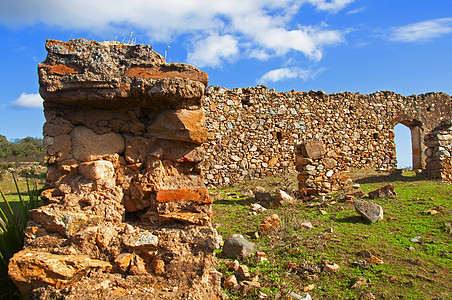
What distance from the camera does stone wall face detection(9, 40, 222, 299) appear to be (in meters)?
2.79

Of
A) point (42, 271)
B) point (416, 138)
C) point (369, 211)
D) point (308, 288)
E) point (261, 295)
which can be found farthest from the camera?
point (416, 138)

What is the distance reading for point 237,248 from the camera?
4613 millimetres

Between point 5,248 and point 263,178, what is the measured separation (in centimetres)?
932

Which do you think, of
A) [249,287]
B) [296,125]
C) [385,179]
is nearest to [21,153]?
[296,125]

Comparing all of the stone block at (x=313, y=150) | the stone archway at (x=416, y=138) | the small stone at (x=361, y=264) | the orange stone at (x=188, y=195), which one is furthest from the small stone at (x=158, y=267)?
the stone archway at (x=416, y=138)

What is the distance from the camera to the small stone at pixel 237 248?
15.0ft

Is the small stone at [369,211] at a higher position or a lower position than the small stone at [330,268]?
higher

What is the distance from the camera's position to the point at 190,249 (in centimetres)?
295

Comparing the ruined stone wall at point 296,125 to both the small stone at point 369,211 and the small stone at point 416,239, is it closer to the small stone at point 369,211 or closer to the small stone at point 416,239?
the small stone at point 369,211

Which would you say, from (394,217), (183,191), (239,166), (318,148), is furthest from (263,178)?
(183,191)

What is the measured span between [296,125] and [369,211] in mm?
6959

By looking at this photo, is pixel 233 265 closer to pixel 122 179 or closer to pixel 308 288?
pixel 308 288

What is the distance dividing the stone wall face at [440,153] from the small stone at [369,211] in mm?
5632

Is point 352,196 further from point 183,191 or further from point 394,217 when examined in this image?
point 183,191
